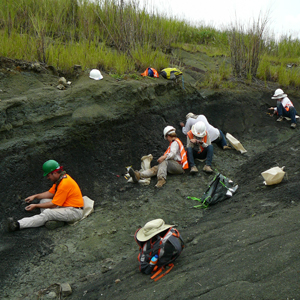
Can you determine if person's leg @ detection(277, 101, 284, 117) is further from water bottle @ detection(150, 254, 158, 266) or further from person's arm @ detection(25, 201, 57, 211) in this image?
water bottle @ detection(150, 254, 158, 266)

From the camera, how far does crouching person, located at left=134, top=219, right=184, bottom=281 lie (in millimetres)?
3113

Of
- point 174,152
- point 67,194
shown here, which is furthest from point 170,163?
point 67,194

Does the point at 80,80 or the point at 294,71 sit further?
the point at 294,71

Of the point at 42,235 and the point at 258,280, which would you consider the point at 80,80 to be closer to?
the point at 42,235

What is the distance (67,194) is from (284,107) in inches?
292

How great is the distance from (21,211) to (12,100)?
1.97 m

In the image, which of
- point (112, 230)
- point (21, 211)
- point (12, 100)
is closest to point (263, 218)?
point (112, 230)

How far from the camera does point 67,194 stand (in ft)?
15.8

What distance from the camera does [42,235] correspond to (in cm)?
441

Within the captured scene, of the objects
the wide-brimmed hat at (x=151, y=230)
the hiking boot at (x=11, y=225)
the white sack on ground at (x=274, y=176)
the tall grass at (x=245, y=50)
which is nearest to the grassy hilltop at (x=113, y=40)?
the tall grass at (x=245, y=50)

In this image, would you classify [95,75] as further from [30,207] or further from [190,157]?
[30,207]

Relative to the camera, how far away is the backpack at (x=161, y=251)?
3.11m

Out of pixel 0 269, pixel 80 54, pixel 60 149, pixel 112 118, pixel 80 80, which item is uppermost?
pixel 80 54

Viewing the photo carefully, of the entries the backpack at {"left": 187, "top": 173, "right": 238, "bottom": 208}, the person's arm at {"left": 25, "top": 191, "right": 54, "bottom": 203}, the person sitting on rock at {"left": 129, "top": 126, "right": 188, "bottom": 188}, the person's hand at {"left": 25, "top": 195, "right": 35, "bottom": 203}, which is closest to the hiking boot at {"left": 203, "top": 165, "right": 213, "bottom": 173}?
the person sitting on rock at {"left": 129, "top": 126, "right": 188, "bottom": 188}
